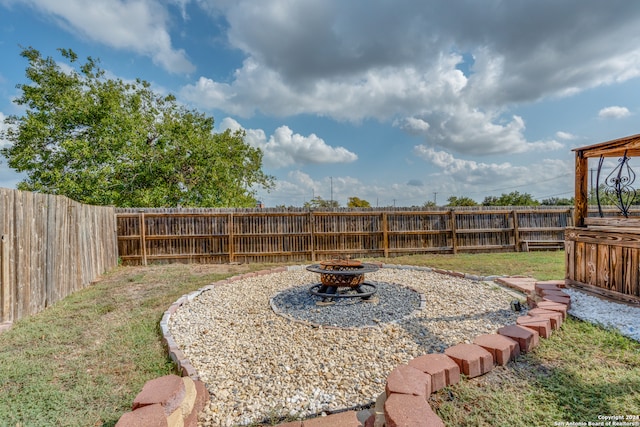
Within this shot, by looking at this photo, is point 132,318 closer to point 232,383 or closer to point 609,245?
point 232,383

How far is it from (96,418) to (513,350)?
2.98 meters

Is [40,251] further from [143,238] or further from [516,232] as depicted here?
[516,232]

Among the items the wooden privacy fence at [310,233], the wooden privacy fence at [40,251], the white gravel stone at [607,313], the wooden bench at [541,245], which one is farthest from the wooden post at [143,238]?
the wooden bench at [541,245]

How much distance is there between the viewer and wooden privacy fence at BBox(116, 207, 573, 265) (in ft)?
29.1

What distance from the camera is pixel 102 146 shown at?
10969mm

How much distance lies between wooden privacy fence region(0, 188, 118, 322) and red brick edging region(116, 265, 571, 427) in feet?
10.00

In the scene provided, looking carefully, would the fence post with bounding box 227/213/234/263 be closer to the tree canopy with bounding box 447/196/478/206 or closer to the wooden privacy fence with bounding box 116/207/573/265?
the wooden privacy fence with bounding box 116/207/573/265

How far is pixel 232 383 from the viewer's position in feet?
7.84

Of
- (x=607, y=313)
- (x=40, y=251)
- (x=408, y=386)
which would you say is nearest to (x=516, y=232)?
(x=607, y=313)

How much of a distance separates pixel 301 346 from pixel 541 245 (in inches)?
426

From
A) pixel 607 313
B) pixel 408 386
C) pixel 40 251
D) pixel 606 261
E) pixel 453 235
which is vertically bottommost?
pixel 607 313

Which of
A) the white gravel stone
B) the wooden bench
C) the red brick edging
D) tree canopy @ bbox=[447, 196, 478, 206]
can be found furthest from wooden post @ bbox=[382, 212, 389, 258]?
tree canopy @ bbox=[447, 196, 478, 206]

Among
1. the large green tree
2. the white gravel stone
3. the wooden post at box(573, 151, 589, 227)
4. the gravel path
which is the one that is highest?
the large green tree

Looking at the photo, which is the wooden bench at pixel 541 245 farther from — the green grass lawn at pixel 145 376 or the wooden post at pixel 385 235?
the green grass lawn at pixel 145 376
